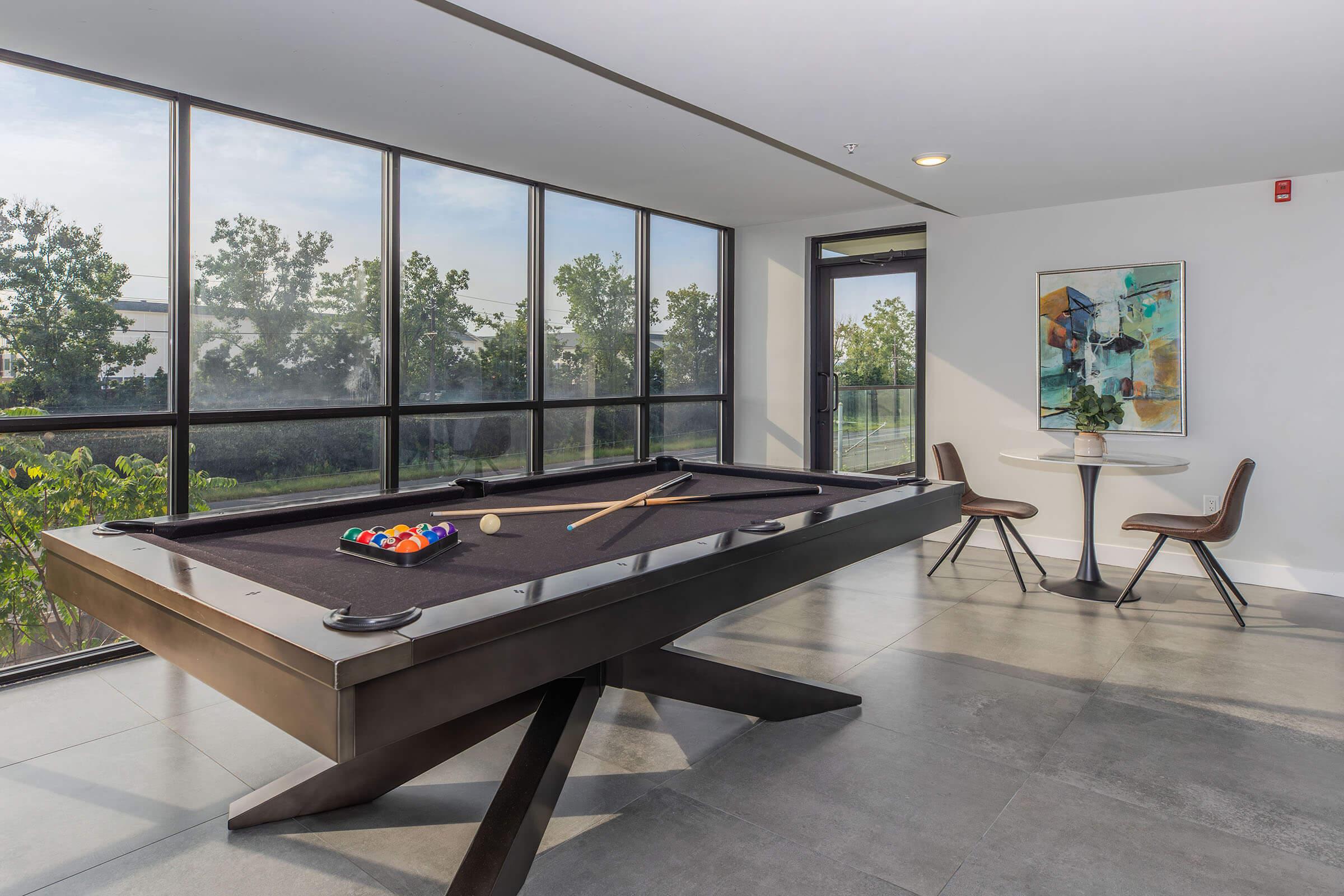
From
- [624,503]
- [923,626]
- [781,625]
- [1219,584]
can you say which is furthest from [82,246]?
[1219,584]

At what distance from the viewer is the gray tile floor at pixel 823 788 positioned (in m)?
1.93

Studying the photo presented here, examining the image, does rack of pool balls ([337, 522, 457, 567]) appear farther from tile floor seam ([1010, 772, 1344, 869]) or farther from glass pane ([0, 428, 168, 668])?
glass pane ([0, 428, 168, 668])

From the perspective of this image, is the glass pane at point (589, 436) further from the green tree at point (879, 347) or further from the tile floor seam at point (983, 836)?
the tile floor seam at point (983, 836)

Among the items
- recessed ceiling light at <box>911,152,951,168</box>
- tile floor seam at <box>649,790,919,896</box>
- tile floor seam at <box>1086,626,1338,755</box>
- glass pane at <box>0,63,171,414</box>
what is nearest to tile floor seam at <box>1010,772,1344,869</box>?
tile floor seam at <box>1086,626,1338,755</box>

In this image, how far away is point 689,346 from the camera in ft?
21.3

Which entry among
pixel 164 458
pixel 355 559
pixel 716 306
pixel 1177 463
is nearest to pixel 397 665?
pixel 355 559

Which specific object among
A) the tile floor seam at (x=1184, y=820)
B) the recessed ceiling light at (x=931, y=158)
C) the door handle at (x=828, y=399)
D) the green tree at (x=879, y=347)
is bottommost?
the tile floor seam at (x=1184, y=820)

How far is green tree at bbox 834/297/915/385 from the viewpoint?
6.11 m

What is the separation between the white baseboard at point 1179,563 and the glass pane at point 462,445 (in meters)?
2.66

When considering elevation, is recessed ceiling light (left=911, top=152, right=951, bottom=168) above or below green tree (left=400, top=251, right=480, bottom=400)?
above

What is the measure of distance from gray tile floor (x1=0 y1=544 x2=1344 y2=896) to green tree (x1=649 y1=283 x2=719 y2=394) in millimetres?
3058

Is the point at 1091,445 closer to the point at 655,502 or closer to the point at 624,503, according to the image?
the point at 655,502

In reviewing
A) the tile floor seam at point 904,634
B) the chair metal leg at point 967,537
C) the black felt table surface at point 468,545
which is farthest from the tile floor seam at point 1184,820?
the chair metal leg at point 967,537

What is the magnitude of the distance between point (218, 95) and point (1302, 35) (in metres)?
4.14
